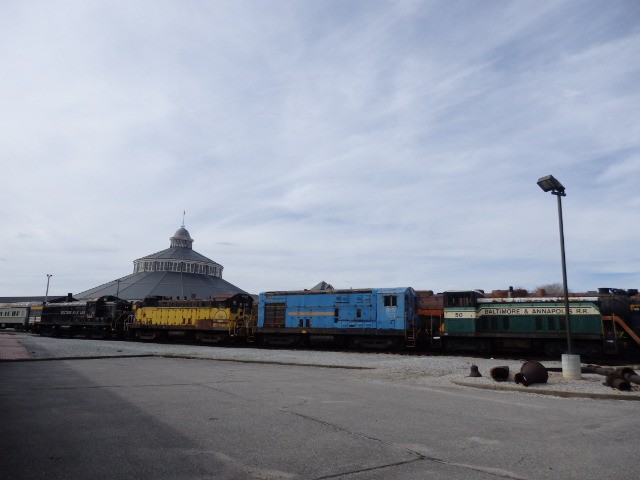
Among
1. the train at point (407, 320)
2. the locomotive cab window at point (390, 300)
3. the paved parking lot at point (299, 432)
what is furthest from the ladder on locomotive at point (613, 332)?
the paved parking lot at point (299, 432)

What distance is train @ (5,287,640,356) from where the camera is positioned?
2050 cm

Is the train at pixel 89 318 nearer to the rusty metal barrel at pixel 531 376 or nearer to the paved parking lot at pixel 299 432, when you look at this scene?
the paved parking lot at pixel 299 432

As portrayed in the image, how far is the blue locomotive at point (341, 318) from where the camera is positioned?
998 inches

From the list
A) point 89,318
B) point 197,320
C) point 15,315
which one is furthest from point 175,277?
point 197,320

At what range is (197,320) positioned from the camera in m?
33.8

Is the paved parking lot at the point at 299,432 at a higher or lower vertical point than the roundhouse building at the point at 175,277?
lower

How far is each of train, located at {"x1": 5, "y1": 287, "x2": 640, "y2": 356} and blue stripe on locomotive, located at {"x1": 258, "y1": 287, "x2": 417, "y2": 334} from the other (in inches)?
2.3

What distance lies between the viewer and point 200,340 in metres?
33.3

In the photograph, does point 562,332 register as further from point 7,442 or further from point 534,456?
point 7,442

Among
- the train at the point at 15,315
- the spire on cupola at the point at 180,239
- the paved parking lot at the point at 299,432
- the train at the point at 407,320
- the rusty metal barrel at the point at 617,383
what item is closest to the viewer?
the paved parking lot at the point at 299,432

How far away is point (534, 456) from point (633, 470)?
1.06 metres

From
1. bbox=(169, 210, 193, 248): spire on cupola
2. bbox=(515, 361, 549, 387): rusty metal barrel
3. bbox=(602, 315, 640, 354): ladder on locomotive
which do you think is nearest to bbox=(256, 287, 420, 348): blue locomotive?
bbox=(602, 315, 640, 354): ladder on locomotive

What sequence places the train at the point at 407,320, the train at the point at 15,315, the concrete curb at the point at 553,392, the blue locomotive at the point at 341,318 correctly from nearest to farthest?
the concrete curb at the point at 553,392 < the train at the point at 407,320 < the blue locomotive at the point at 341,318 < the train at the point at 15,315

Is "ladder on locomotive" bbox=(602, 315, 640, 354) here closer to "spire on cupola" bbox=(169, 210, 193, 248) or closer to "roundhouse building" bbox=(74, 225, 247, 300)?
"roundhouse building" bbox=(74, 225, 247, 300)
